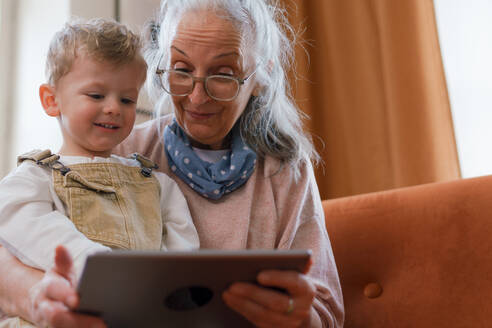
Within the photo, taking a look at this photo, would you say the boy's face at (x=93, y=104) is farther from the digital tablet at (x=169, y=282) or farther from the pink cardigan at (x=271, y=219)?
the digital tablet at (x=169, y=282)

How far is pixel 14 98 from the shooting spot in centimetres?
190

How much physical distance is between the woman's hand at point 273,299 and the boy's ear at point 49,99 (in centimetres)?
65

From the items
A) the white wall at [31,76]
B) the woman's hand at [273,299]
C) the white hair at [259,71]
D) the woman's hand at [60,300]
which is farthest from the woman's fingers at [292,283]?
the white wall at [31,76]

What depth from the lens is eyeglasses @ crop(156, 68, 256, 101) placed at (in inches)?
54.6

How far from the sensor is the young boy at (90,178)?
1.03 m

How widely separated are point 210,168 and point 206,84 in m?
0.23

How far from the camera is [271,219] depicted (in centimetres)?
141

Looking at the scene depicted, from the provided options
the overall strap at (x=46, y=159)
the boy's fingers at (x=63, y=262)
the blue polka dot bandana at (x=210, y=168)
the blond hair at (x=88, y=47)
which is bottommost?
the boy's fingers at (x=63, y=262)

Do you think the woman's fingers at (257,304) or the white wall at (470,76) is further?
the white wall at (470,76)

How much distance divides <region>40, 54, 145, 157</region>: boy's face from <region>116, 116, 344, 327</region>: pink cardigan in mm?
284

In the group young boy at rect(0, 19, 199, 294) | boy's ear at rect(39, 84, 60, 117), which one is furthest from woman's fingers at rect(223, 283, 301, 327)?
boy's ear at rect(39, 84, 60, 117)

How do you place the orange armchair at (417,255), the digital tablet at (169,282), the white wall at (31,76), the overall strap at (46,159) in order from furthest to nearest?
1. the white wall at (31,76)
2. the orange armchair at (417,255)
3. the overall strap at (46,159)
4. the digital tablet at (169,282)

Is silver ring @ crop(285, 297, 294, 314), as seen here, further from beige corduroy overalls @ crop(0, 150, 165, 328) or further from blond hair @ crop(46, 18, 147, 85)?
blond hair @ crop(46, 18, 147, 85)

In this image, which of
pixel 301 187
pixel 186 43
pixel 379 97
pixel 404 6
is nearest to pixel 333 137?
pixel 379 97
